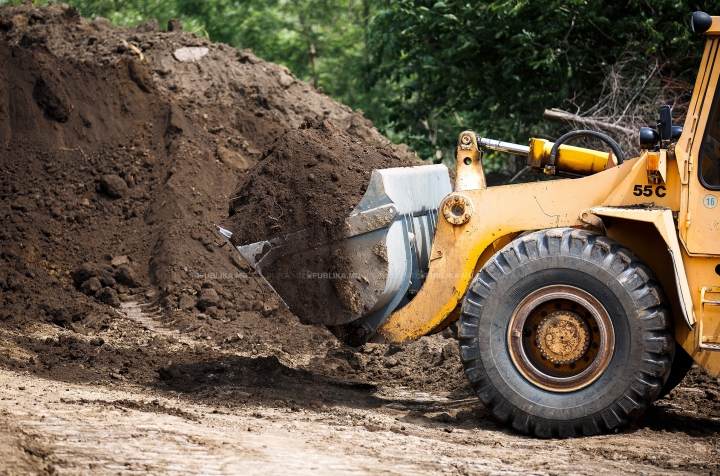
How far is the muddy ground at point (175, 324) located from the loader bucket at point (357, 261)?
682 mm

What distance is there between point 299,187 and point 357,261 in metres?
0.71

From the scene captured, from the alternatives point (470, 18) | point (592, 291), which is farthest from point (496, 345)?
point (470, 18)

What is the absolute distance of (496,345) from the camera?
5.16 meters

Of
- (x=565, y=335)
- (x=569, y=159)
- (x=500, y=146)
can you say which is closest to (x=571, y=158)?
(x=569, y=159)

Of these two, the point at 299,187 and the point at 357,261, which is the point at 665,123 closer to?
the point at 357,261

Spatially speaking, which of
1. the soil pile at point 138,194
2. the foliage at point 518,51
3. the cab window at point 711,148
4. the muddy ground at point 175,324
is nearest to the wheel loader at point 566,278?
the cab window at point 711,148

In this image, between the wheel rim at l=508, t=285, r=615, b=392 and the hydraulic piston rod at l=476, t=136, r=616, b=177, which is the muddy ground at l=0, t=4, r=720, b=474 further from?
the hydraulic piston rod at l=476, t=136, r=616, b=177

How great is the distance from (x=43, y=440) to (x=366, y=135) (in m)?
7.70

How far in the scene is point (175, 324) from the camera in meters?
8.27

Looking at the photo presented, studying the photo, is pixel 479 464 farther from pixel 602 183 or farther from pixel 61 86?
pixel 61 86

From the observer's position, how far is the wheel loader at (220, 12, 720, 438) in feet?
16.0

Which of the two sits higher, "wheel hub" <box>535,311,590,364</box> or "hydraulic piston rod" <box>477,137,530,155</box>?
"hydraulic piston rod" <box>477,137,530,155</box>

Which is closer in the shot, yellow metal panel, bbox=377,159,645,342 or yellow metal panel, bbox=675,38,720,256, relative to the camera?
yellow metal panel, bbox=675,38,720,256

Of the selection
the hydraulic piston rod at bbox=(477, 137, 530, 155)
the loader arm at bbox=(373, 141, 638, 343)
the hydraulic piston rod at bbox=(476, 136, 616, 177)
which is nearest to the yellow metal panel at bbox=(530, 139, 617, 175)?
the hydraulic piston rod at bbox=(476, 136, 616, 177)
